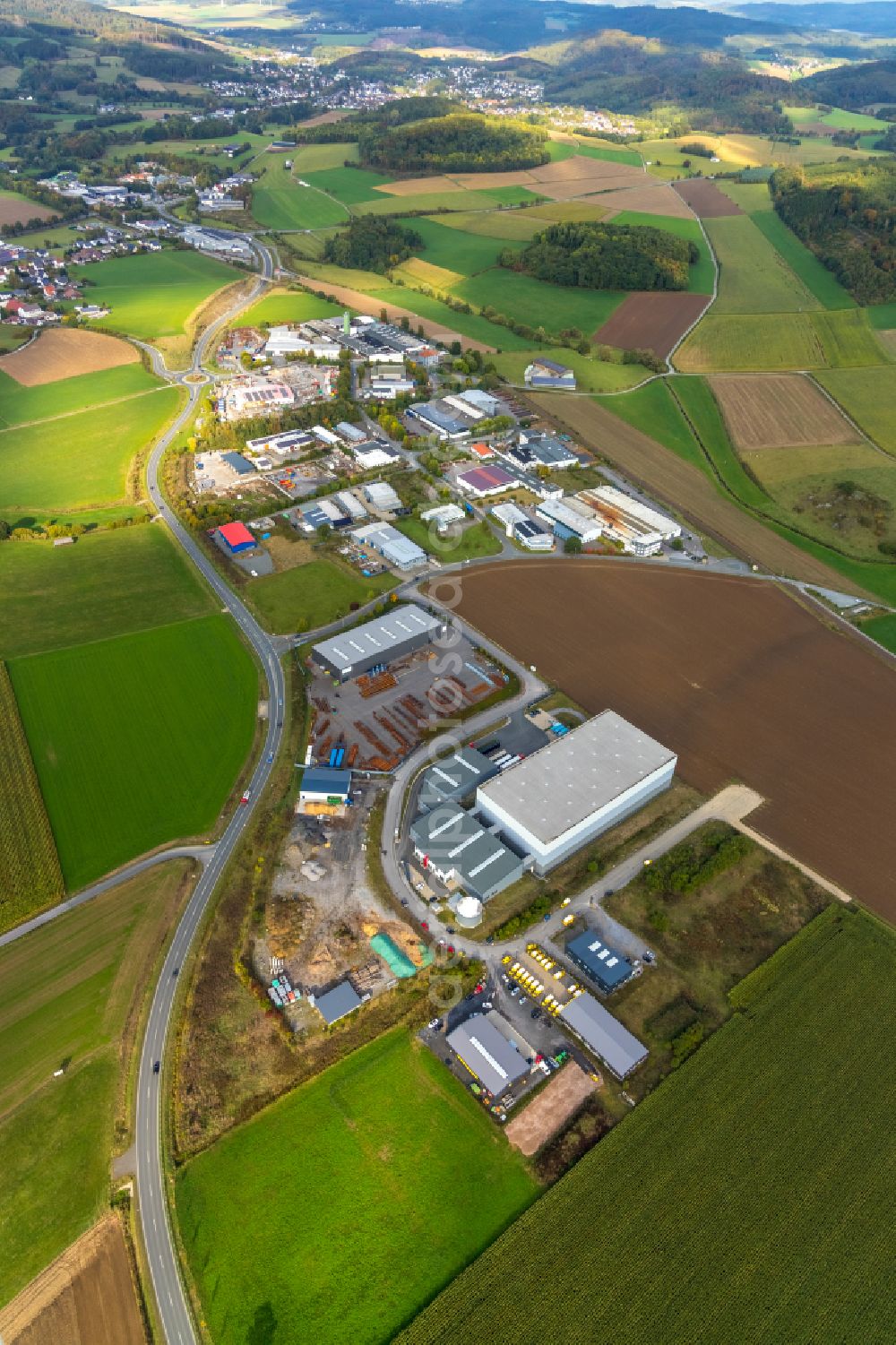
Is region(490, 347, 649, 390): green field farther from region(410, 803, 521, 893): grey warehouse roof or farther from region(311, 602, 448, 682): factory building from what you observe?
region(410, 803, 521, 893): grey warehouse roof

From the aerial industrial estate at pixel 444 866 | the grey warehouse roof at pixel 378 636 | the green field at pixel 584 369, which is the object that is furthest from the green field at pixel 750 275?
the grey warehouse roof at pixel 378 636

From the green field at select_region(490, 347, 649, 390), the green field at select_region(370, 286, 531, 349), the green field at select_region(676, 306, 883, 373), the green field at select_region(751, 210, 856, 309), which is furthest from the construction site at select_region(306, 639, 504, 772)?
the green field at select_region(751, 210, 856, 309)

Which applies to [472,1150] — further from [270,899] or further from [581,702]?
[581,702]

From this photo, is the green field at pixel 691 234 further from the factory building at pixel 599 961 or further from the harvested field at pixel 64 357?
the factory building at pixel 599 961

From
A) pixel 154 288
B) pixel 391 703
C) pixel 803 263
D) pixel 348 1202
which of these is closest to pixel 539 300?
pixel 803 263

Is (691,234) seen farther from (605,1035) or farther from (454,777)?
(605,1035)

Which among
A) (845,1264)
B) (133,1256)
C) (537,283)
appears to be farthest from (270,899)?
(537,283)
